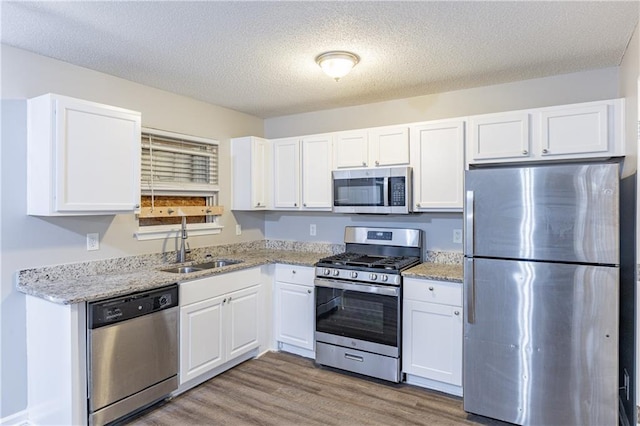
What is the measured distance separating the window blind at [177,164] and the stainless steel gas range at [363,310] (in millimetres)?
1458

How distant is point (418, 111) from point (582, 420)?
261 centimetres

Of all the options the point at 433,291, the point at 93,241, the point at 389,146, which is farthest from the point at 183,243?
the point at 433,291

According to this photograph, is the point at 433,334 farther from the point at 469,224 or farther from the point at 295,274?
the point at 295,274

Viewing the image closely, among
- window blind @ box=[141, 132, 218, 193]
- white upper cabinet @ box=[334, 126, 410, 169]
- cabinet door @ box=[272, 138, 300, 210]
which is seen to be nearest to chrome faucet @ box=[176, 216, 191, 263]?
window blind @ box=[141, 132, 218, 193]

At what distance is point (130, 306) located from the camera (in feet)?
7.93

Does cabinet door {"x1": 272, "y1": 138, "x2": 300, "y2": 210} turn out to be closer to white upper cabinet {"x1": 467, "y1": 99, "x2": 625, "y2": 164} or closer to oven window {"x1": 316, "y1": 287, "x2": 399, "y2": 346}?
oven window {"x1": 316, "y1": 287, "x2": 399, "y2": 346}

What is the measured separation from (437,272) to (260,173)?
2.04 metres

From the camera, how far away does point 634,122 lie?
2207 mm

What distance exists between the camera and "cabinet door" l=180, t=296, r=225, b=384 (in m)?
2.80

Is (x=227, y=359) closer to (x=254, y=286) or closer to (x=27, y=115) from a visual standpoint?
(x=254, y=286)

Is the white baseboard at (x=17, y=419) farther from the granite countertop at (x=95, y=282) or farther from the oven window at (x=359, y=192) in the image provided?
the oven window at (x=359, y=192)

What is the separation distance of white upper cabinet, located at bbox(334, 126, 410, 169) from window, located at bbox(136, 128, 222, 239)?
4.27 feet

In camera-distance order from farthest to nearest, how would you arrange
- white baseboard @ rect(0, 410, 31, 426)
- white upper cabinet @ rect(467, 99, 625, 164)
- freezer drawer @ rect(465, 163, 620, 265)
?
1. white upper cabinet @ rect(467, 99, 625, 164)
2. white baseboard @ rect(0, 410, 31, 426)
3. freezer drawer @ rect(465, 163, 620, 265)

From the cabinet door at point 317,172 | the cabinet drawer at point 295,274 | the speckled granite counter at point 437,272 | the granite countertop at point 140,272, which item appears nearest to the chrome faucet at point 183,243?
the granite countertop at point 140,272
